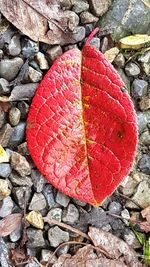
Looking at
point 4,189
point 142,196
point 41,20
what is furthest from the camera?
point 142,196

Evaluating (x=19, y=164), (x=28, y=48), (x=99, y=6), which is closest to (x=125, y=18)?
(x=99, y=6)

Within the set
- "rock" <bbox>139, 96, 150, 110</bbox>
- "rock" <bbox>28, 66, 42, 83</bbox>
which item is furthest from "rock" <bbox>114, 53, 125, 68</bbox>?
"rock" <bbox>28, 66, 42, 83</bbox>

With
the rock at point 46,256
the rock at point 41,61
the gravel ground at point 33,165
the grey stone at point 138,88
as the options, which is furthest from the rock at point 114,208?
the rock at point 41,61

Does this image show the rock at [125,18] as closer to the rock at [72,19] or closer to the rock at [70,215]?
the rock at [72,19]

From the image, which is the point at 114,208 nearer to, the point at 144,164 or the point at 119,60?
the point at 144,164

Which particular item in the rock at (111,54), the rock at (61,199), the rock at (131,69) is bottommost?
the rock at (61,199)

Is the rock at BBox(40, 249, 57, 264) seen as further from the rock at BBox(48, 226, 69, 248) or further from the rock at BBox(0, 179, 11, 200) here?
the rock at BBox(0, 179, 11, 200)

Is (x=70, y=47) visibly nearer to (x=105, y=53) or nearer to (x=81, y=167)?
(x=105, y=53)
